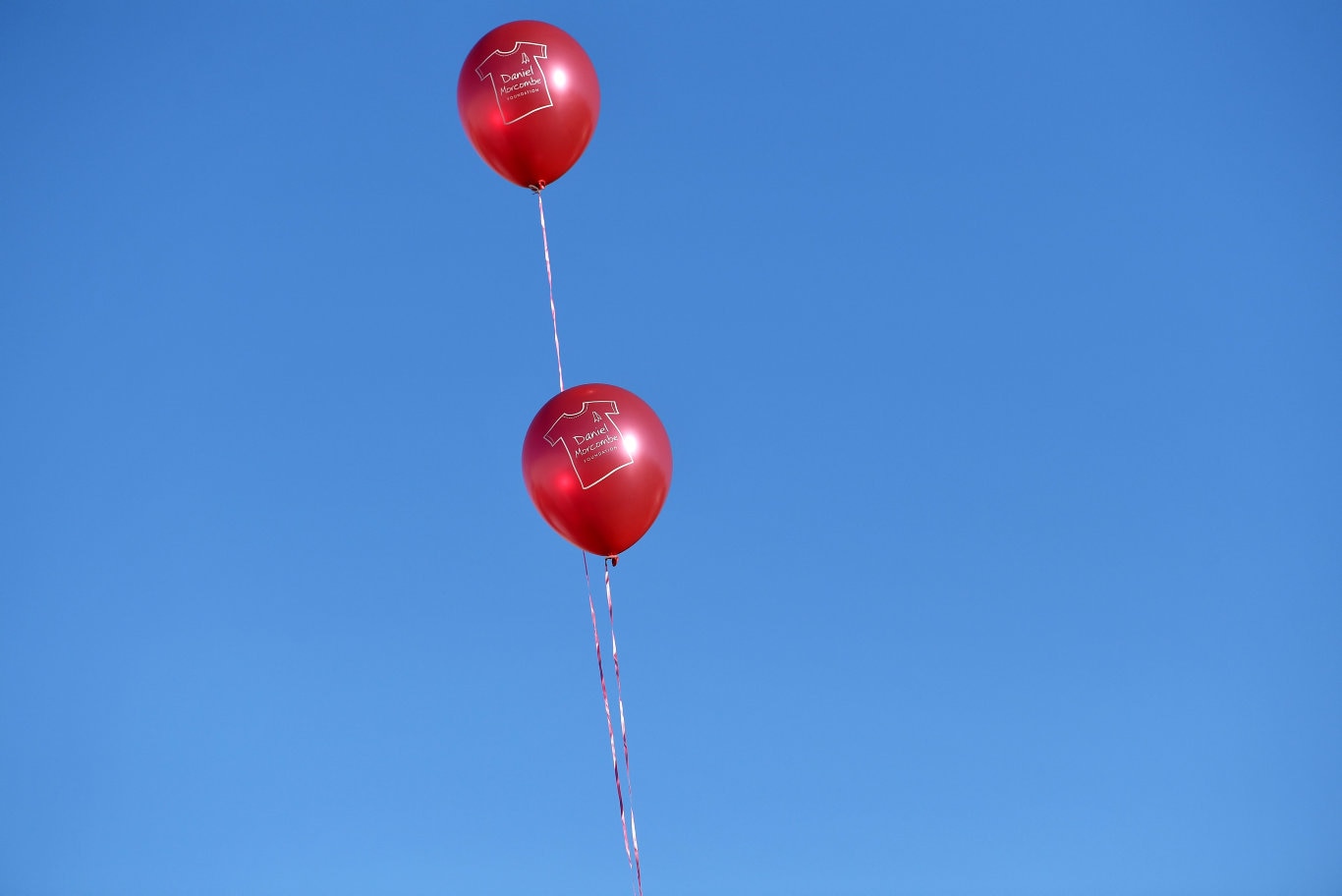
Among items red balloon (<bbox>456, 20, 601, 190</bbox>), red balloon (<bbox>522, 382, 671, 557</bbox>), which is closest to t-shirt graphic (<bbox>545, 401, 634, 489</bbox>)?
red balloon (<bbox>522, 382, 671, 557</bbox>)

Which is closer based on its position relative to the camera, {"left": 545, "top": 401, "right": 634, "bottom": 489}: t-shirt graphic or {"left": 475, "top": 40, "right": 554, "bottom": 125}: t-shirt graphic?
{"left": 545, "top": 401, "right": 634, "bottom": 489}: t-shirt graphic

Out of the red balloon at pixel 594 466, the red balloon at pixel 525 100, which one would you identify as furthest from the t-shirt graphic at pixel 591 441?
the red balloon at pixel 525 100

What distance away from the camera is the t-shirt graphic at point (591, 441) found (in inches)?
115

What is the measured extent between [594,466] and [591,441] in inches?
2.0

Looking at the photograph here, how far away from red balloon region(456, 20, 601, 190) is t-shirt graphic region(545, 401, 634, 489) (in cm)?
63

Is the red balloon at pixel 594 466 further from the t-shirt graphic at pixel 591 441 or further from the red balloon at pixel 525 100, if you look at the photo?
the red balloon at pixel 525 100

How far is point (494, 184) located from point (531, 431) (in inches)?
94.4

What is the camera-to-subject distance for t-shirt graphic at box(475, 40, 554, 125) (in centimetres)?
316

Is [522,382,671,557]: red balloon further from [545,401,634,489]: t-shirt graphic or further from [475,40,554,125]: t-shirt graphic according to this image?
[475,40,554,125]: t-shirt graphic

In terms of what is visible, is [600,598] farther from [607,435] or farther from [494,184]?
[607,435]

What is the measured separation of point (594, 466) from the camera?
9.62 ft

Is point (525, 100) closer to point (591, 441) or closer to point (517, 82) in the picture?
point (517, 82)

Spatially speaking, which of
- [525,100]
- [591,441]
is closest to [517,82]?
[525,100]

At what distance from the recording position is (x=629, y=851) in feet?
15.1
